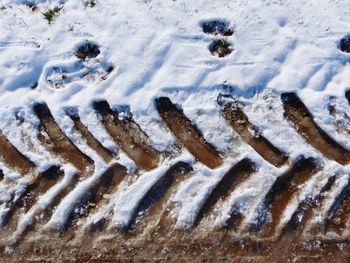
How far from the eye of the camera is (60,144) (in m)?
4.48

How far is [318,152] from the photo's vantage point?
4.31 metres

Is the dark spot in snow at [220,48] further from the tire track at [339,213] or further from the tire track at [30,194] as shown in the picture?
the tire track at [30,194]

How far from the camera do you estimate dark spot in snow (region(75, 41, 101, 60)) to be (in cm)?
470

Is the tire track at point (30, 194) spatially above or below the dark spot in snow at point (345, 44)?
below

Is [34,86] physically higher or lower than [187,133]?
higher

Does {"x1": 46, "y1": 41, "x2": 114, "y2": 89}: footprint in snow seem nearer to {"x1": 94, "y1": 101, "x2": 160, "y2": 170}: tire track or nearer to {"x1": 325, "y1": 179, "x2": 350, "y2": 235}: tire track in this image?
{"x1": 94, "y1": 101, "x2": 160, "y2": 170}: tire track

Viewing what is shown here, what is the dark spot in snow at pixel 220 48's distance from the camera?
4621mm

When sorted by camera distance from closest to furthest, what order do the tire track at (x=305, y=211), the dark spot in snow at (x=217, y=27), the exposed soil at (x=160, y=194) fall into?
the tire track at (x=305, y=211) → the exposed soil at (x=160, y=194) → the dark spot in snow at (x=217, y=27)

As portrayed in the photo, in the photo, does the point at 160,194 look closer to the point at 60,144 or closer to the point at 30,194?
the point at 60,144

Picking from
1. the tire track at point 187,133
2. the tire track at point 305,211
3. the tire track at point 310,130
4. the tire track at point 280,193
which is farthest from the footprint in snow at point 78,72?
the tire track at point 305,211

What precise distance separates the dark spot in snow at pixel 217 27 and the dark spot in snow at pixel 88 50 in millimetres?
1020

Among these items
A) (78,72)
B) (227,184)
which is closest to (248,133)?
(227,184)

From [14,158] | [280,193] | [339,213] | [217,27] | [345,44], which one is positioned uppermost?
[217,27]

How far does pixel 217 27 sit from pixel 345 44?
46.3 inches
